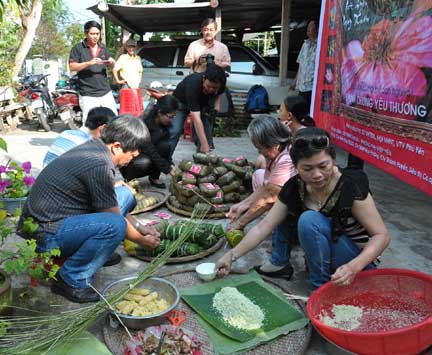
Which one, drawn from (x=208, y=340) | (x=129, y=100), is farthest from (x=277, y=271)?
(x=129, y=100)

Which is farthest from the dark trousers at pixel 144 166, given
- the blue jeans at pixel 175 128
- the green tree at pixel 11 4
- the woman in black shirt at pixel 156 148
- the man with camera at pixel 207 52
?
the green tree at pixel 11 4

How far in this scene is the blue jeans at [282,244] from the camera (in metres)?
2.71

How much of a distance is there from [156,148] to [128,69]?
11.8 ft

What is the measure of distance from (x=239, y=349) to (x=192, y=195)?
6.56 feet

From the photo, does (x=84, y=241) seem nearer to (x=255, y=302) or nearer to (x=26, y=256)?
(x=26, y=256)

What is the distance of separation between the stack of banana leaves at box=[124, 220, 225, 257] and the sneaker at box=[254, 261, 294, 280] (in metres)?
0.55

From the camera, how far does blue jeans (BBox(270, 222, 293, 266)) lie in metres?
2.71

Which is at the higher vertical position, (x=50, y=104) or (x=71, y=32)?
(x=71, y=32)

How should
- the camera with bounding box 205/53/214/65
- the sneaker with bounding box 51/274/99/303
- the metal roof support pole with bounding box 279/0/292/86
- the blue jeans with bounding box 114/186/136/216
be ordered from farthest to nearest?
the metal roof support pole with bounding box 279/0/292/86 < the camera with bounding box 205/53/214/65 < the blue jeans with bounding box 114/186/136/216 < the sneaker with bounding box 51/274/99/303

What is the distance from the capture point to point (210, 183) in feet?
13.0

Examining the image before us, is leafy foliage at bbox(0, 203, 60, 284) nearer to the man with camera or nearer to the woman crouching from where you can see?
the woman crouching

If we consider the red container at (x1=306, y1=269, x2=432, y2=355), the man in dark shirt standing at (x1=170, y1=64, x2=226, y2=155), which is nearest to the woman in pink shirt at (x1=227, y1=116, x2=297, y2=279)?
the red container at (x1=306, y1=269, x2=432, y2=355)

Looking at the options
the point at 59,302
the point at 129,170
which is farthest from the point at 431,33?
the point at 129,170

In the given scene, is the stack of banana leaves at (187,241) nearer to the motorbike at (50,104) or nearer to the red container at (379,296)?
the red container at (379,296)
